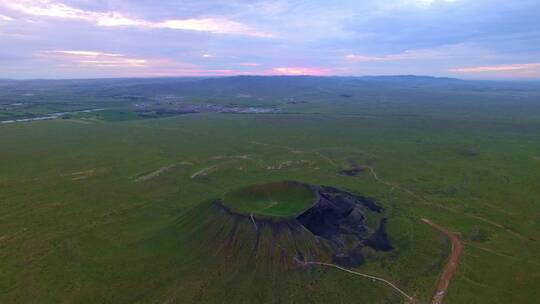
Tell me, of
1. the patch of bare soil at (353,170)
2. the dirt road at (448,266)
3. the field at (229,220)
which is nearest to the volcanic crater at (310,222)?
the field at (229,220)

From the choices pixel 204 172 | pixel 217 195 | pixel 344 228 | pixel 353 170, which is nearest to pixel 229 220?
pixel 344 228

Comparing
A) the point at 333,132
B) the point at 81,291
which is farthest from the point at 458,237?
the point at 333,132

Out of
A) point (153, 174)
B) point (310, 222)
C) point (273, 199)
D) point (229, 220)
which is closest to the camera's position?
point (229, 220)

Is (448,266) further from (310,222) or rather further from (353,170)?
(353,170)

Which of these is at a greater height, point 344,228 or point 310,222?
point 310,222

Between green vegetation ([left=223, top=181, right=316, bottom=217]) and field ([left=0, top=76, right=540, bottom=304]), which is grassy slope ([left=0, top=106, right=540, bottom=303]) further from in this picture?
green vegetation ([left=223, top=181, right=316, bottom=217])

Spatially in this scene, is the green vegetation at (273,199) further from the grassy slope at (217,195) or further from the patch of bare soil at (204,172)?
the patch of bare soil at (204,172)

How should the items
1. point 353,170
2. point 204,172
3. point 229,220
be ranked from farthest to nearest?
point 353,170
point 204,172
point 229,220

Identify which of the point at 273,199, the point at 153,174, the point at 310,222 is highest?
the point at 273,199
